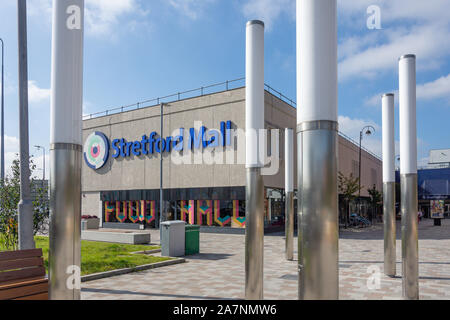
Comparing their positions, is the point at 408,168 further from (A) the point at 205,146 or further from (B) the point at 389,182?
(A) the point at 205,146

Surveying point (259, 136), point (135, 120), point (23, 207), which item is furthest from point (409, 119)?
point (135, 120)

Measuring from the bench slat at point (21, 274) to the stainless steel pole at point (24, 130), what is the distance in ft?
9.34

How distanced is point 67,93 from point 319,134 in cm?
348

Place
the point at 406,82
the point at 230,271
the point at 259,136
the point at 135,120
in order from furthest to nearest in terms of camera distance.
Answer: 1. the point at 135,120
2. the point at 230,271
3. the point at 406,82
4. the point at 259,136

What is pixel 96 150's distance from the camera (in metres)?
38.6

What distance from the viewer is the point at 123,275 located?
10703 millimetres

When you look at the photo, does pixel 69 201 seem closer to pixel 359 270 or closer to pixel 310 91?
pixel 310 91

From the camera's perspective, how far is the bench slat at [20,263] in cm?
591

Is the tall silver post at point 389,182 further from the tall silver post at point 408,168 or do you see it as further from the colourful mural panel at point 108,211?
the colourful mural panel at point 108,211

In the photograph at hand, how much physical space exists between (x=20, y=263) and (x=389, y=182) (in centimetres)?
945

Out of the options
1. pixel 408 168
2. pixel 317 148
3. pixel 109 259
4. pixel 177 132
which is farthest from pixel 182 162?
pixel 317 148

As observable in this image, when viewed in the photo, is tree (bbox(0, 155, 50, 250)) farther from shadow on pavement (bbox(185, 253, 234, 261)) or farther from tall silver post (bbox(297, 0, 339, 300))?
tall silver post (bbox(297, 0, 339, 300))

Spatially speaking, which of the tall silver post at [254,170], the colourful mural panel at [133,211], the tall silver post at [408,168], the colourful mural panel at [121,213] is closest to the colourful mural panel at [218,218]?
the colourful mural panel at [133,211]

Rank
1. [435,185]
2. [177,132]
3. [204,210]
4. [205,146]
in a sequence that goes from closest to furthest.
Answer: [205,146] → [204,210] → [177,132] → [435,185]
